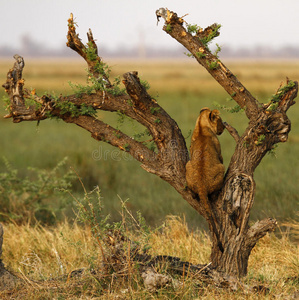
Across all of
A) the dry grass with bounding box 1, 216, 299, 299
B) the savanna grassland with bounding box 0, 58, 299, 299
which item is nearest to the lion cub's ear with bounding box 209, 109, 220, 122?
the savanna grassland with bounding box 0, 58, 299, 299

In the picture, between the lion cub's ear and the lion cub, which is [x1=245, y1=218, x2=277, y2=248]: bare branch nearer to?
the lion cub

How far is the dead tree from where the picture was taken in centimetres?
641

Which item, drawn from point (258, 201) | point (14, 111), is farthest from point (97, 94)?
point (258, 201)

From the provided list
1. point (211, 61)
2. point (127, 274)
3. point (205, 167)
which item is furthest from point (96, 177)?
point (127, 274)

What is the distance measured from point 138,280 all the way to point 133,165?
1056 centimetres

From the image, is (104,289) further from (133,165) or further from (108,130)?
(133,165)

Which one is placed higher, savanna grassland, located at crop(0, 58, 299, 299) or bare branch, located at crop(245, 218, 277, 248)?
bare branch, located at crop(245, 218, 277, 248)

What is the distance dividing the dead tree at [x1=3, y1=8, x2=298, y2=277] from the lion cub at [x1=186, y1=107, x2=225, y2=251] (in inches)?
6.8

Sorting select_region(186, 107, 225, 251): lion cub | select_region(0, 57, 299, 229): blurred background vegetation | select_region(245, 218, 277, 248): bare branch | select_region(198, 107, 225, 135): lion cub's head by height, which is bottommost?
select_region(0, 57, 299, 229): blurred background vegetation

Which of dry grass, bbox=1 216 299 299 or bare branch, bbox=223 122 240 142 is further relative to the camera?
bare branch, bbox=223 122 240 142

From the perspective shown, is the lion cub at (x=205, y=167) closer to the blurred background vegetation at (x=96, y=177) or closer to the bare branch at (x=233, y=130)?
the bare branch at (x=233, y=130)

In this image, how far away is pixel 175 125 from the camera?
679 centimetres

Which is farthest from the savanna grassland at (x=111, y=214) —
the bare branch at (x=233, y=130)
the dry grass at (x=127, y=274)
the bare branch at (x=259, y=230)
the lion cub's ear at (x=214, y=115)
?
the lion cub's ear at (x=214, y=115)

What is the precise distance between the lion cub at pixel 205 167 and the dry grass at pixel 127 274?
2.26 ft
